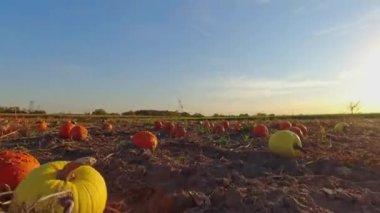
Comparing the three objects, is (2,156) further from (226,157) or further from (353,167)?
(353,167)

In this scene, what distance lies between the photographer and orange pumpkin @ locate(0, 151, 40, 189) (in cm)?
376

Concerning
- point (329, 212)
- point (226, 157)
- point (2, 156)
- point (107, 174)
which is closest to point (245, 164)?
point (226, 157)

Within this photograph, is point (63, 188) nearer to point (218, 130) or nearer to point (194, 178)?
point (194, 178)

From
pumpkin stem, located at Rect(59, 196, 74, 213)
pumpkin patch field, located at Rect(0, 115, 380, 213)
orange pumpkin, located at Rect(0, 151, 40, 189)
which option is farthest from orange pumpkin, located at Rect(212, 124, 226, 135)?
pumpkin stem, located at Rect(59, 196, 74, 213)

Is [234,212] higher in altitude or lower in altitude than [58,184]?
lower

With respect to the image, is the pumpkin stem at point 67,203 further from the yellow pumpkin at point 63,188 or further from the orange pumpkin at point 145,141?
the orange pumpkin at point 145,141

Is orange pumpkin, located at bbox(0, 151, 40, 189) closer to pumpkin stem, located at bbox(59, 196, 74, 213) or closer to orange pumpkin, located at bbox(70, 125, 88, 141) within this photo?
pumpkin stem, located at bbox(59, 196, 74, 213)

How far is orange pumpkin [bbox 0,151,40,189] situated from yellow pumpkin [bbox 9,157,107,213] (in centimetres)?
67

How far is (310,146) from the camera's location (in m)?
7.82

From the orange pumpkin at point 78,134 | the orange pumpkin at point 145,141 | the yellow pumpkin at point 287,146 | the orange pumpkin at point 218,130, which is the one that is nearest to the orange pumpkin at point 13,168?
the orange pumpkin at point 145,141

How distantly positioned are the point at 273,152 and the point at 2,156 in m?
3.80

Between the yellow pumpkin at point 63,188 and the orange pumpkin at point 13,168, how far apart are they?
665mm

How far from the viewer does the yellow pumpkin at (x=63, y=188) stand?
112 inches

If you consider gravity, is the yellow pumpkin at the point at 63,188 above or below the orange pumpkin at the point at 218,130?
below
